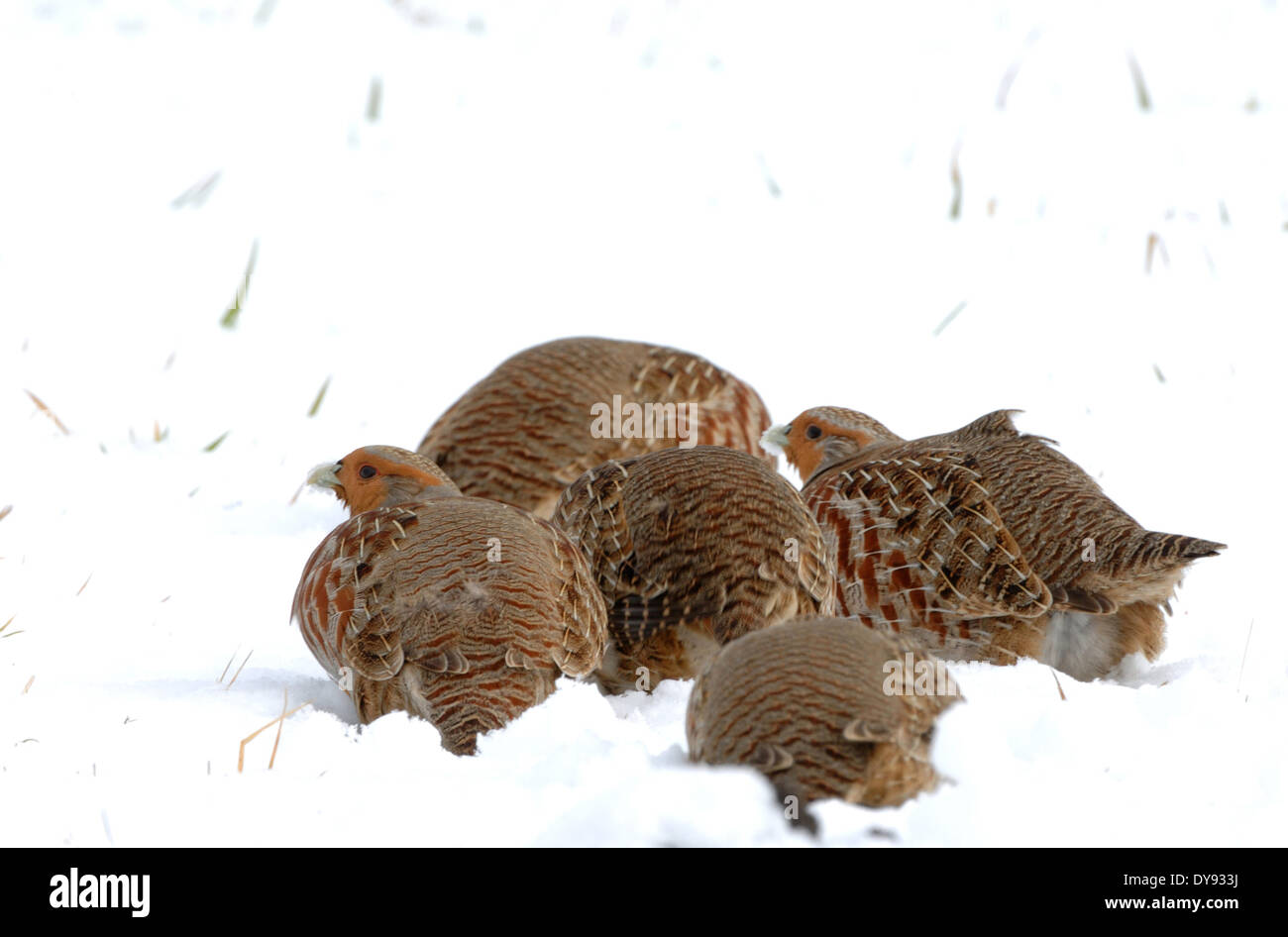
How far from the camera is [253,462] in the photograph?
542 centimetres

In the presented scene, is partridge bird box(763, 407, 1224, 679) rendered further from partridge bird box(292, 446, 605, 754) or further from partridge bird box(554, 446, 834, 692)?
partridge bird box(292, 446, 605, 754)

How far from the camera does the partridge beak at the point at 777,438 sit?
181 inches

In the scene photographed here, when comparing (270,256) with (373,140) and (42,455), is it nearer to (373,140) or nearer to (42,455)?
(373,140)

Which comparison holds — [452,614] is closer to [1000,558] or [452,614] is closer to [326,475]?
[326,475]

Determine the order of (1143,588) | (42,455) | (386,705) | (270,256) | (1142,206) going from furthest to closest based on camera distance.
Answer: (1142,206) < (270,256) < (42,455) < (1143,588) < (386,705)

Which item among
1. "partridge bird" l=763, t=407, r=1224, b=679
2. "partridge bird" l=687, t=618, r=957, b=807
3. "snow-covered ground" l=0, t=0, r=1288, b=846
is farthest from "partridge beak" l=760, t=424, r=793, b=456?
"partridge bird" l=687, t=618, r=957, b=807

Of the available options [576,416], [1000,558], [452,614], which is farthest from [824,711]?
[576,416]

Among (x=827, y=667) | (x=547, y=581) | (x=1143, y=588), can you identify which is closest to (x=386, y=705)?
(x=547, y=581)

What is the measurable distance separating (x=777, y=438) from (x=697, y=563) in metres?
1.22

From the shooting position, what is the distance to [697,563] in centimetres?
347

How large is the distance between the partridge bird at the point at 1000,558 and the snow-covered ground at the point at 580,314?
209 millimetres

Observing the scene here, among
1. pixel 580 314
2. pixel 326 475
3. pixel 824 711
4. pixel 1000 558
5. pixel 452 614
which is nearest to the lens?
pixel 824 711

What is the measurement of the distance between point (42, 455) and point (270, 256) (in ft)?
7.29
